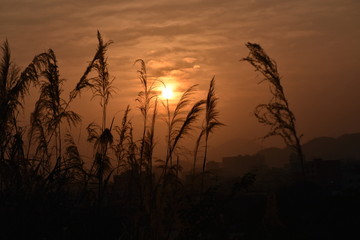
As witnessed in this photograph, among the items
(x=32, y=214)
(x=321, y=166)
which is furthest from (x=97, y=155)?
(x=321, y=166)

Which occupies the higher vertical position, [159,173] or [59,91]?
[59,91]

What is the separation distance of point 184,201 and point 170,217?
36 centimetres

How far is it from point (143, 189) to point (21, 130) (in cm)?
201

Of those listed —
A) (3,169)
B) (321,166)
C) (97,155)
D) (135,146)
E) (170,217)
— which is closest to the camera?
(3,169)

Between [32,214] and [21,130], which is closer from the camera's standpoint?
[32,214]

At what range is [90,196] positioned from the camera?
6766mm

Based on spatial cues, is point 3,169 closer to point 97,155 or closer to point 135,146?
point 97,155

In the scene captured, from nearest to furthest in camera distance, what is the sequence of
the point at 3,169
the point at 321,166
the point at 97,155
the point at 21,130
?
the point at 3,169
the point at 21,130
the point at 97,155
the point at 321,166

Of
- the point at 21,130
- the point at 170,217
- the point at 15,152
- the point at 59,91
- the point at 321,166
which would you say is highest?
the point at 321,166

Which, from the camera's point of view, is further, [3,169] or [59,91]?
[59,91]

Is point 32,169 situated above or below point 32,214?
above

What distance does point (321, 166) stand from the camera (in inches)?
3029

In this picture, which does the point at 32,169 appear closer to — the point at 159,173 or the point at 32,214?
the point at 32,214

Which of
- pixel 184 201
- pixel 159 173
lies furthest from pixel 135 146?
pixel 184 201
